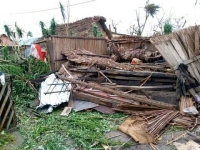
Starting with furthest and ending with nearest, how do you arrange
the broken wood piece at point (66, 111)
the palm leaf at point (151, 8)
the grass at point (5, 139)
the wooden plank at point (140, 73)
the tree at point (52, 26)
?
the palm leaf at point (151, 8) → the tree at point (52, 26) → the wooden plank at point (140, 73) → the broken wood piece at point (66, 111) → the grass at point (5, 139)

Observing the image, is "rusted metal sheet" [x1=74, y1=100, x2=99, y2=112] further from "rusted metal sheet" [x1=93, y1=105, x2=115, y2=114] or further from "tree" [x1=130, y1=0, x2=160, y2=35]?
"tree" [x1=130, y1=0, x2=160, y2=35]

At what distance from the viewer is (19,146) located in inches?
194

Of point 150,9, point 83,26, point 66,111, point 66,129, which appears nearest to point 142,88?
point 66,111

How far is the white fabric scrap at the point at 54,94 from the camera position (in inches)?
283

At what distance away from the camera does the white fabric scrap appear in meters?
7.20

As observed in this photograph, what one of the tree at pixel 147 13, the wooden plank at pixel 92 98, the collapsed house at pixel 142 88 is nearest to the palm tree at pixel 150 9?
the tree at pixel 147 13

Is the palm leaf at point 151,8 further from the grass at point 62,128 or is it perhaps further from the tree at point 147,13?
the grass at point 62,128

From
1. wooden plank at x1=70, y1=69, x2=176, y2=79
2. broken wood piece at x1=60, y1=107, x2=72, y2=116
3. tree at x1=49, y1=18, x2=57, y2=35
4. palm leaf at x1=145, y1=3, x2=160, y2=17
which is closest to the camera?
broken wood piece at x1=60, y1=107, x2=72, y2=116

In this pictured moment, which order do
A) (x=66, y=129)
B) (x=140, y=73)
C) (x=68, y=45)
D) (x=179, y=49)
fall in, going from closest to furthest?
1. (x=66, y=129)
2. (x=179, y=49)
3. (x=140, y=73)
4. (x=68, y=45)

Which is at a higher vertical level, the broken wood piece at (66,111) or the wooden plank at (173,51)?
the wooden plank at (173,51)

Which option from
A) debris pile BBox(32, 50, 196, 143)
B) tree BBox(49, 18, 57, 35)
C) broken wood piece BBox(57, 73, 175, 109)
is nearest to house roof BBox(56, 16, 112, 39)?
tree BBox(49, 18, 57, 35)

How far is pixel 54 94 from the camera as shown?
7602mm

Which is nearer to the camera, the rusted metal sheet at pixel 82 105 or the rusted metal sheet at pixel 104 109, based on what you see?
the rusted metal sheet at pixel 104 109

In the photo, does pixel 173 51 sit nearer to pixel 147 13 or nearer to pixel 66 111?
pixel 66 111
